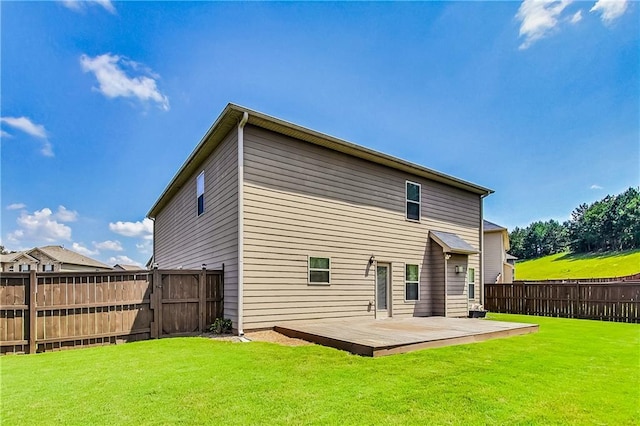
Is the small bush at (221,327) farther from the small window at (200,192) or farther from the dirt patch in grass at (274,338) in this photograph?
the small window at (200,192)

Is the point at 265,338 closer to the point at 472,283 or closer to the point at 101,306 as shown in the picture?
the point at 101,306

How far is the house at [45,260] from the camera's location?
28219mm

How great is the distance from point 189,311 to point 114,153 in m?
11.3

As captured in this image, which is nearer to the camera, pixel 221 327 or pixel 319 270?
pixel 221 327

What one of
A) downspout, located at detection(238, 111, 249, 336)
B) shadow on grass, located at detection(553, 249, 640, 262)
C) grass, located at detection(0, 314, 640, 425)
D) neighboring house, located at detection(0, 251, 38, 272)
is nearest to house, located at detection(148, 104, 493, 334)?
downspout, located at detection(238, 111, 249, 336)

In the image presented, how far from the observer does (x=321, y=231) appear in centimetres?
950

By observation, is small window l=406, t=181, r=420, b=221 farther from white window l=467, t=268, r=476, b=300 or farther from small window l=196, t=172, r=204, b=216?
small window l=196, t=172, r=204, b=216

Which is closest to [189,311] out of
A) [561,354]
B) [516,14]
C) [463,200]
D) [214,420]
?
[214,420]

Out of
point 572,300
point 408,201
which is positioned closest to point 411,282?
point 408,201

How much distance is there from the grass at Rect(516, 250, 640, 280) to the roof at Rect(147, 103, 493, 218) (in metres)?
39.5

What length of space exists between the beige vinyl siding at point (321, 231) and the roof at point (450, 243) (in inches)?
13.0

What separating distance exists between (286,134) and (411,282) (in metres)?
6.28

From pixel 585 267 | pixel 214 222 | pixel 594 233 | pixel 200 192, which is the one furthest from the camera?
pixel 594 233

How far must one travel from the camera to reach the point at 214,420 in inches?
126
